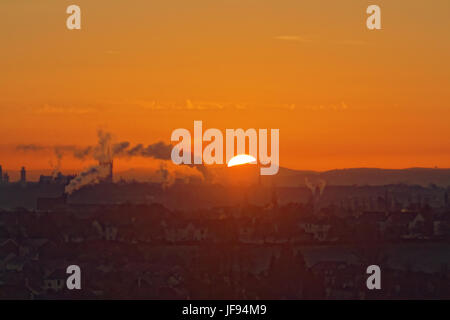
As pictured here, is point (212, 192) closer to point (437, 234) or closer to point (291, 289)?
point (437, 234)

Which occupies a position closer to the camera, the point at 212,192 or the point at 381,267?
the point at 381,267

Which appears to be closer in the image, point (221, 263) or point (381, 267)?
point (221, 263)

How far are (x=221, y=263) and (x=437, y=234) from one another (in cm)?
3504

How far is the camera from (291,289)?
63.3 metres

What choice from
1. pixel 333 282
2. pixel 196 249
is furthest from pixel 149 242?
pixel 333 282

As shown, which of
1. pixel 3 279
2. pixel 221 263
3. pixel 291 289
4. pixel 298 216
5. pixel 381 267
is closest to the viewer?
pixel 291 289

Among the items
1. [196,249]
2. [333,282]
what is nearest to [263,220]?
[196,249]

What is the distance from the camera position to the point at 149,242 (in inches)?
3661

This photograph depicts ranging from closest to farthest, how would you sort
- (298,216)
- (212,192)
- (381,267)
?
(381,267) < (298,216) < (212,192)

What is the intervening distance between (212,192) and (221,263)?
2664 inches

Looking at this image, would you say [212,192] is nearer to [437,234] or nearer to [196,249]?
[437,234]

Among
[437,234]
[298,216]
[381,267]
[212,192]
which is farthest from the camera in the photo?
[212,192]
